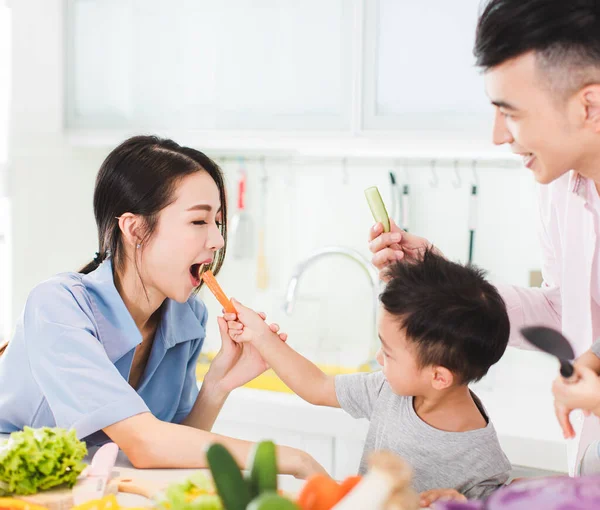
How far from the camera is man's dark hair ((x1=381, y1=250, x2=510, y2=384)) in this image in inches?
49.6

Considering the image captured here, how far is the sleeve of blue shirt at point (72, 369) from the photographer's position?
1.29m

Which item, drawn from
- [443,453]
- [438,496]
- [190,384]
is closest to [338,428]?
[190,384]

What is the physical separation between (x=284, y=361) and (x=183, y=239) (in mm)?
311

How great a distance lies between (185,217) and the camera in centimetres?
152

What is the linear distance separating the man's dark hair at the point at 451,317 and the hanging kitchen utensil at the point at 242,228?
183 cm

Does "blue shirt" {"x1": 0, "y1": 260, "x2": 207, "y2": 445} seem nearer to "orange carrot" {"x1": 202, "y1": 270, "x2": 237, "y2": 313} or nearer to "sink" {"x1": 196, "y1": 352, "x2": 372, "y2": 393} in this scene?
"orange carrot" {"x1": 202, "y1": 270, "x2": 237, "y2": 313}

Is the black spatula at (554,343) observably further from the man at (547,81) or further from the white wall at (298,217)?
the white wall at (298,217)

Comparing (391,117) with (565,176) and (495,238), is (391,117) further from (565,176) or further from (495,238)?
(565,176)

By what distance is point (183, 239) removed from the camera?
1.53m

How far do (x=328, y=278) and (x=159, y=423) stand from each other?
183 cm

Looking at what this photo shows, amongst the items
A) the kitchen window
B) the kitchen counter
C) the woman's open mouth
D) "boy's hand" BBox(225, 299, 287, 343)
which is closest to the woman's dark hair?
the woman's open mouth

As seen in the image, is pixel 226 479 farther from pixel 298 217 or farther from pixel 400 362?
pixel 298 217

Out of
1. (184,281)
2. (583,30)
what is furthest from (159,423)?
(583,30)

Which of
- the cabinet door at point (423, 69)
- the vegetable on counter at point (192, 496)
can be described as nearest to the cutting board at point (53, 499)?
the vegetable on counter at point (192, 496)
